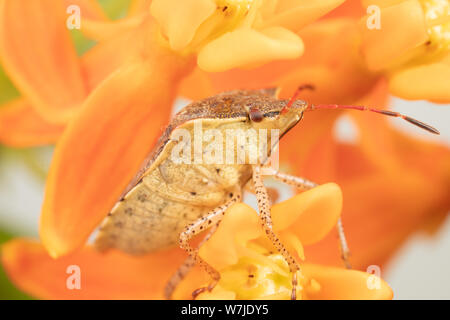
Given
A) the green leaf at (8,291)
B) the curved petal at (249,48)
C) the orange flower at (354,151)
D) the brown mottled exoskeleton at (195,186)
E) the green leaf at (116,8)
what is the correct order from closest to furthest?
the curved petal at (249,48), the brown mottled exoskeleton at (195,186), the orange flower at (354,151), the green leaf at (8,291), the green leaf at (116,8)

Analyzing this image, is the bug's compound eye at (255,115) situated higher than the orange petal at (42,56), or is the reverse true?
the orange petal at (42,56)

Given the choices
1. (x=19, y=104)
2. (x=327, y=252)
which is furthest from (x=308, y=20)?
(x=19, y=104)

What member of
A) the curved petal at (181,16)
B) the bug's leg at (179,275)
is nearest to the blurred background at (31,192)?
the bug's leg at (179,275)

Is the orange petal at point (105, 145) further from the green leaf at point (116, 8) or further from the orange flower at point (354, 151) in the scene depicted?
the green leaf at point (116, 8)

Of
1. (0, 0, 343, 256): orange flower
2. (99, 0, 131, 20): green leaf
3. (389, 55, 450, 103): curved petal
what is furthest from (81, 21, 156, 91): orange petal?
(389, 55, 450, 103): curved petal

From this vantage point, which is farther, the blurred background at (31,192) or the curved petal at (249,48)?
the blurred background at (31,192)
